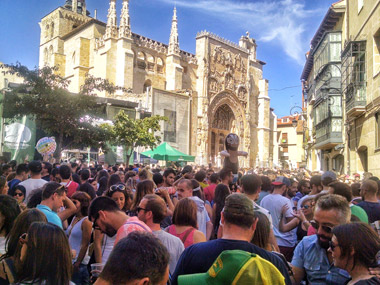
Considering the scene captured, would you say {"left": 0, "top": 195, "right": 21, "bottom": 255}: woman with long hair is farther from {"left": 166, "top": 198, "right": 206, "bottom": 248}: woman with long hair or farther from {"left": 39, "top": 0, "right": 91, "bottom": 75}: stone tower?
{"left": 39, "top": 0, "right": 91, "bottom": 75}: stone tower

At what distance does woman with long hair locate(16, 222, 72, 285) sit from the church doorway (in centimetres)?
3814

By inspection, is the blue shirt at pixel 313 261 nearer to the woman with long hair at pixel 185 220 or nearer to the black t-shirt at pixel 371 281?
the black t-shirt at pixel 371 281

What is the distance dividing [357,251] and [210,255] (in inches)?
35.0

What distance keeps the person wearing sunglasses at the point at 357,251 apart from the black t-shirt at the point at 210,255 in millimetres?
362

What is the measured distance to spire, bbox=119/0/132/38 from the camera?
31406mm

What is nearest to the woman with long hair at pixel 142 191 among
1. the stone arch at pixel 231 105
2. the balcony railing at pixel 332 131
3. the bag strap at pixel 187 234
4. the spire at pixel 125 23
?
the bag strap at pixel 187 234

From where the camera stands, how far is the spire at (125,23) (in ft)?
103

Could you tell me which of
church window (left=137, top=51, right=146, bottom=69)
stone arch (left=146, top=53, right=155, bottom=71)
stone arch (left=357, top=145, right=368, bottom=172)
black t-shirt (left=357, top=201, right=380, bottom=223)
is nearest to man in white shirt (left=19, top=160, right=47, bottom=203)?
black t-shirt (left=357, top=201, right=380, bottom=223)

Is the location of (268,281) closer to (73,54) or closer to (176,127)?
(176,127)

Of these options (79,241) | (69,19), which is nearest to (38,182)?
(79,241)

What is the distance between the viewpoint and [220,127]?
4303cm

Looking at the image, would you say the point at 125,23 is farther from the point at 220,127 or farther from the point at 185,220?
the point at 185,220

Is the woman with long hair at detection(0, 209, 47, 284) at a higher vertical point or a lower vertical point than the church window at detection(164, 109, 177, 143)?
lower

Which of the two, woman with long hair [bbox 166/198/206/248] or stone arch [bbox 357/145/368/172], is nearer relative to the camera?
woman with long hair [bbox 166/198/206/248]
